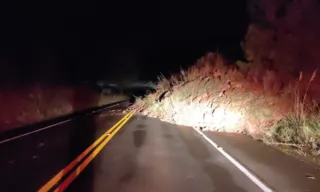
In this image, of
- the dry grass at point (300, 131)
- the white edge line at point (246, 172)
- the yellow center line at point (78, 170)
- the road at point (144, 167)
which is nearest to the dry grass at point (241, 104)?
the dry grass at point (300, 131)

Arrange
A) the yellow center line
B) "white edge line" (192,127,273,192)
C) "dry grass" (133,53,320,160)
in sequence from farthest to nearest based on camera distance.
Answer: "dry grass" (133,53,320,160), "white edge line" (192,127,273,192), the yellow center line

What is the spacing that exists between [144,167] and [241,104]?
12.2 metres

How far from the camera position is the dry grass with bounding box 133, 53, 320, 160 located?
1452cm

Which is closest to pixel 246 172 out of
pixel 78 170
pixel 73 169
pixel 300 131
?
pixel 78 170

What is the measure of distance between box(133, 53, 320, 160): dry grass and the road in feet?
5.45

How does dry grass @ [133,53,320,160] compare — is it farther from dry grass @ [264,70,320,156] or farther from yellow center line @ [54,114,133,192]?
yellow center line @ [54,114,133,192]

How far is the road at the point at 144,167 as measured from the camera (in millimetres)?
7879

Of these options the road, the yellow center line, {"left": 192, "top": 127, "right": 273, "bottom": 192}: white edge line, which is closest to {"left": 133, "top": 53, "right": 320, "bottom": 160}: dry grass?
the road

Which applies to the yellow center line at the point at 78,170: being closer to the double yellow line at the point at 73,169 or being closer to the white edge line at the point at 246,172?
the double yellow line at the point at 73,169

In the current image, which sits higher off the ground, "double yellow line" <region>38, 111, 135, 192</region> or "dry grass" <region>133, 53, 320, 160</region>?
"dry grass" <region>133, 53, 320, 160</region>

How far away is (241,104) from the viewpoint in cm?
2100

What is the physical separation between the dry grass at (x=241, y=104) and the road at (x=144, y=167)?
166 cm

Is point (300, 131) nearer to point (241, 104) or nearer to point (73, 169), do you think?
point (241, 104)

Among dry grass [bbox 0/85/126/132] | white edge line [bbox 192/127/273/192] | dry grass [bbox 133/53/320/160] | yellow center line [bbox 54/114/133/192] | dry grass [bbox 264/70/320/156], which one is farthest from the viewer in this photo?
dry grass [bbox 0/85/126/132]
